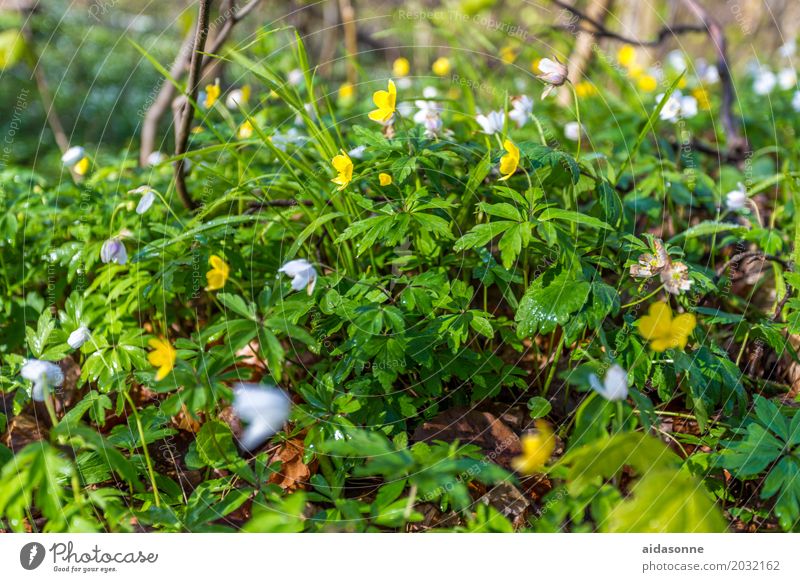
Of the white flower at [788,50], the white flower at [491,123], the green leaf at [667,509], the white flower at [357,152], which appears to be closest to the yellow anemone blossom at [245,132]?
the white flower at [357,152]

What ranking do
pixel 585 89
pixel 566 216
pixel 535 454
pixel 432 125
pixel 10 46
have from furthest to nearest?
pixel 585 89 < pixel 10 46 < pixel 432 125 < pixel 566 216 < pixel 535 454

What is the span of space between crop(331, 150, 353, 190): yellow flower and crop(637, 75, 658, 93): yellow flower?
220 cm

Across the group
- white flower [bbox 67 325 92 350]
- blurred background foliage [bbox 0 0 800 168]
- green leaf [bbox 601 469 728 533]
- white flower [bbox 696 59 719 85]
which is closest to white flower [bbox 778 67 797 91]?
white flower [bbox 696 59 719 85]

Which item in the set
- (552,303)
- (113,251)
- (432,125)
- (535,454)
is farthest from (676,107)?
→ (113,251)

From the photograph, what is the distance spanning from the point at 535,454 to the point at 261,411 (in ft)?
1.77

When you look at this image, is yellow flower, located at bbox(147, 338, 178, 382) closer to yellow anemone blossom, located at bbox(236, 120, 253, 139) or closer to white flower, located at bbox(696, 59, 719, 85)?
yellow anemone blossom, located at bbox(236, 120, 253, 139)

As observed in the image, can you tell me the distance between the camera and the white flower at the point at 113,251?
1.31 metres

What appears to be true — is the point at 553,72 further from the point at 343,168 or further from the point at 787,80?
the point at 787,80

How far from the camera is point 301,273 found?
1.13 m
